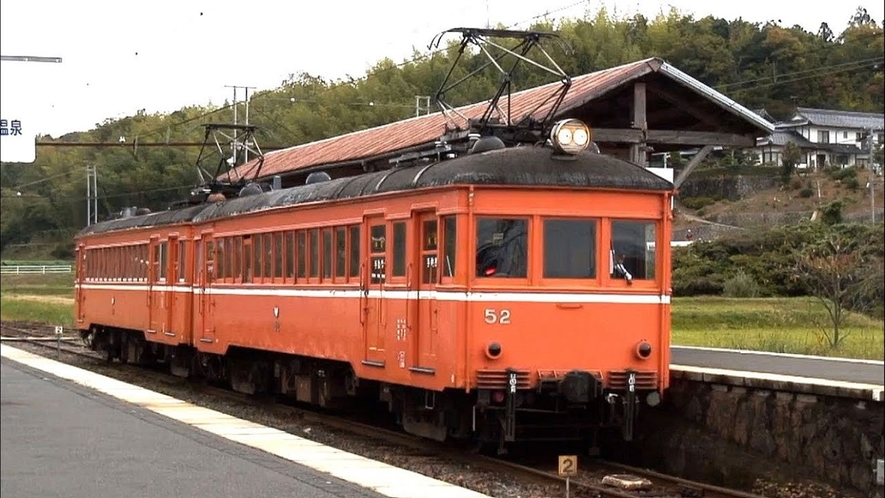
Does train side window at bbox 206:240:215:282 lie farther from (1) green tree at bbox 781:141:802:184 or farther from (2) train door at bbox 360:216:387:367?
(1) green tree at bbox 781:141:802:184

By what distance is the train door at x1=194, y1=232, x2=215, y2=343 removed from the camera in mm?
20531

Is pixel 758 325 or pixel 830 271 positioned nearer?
pixel 830 271

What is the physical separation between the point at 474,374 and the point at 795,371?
13.7 ft

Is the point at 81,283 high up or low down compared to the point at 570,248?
down

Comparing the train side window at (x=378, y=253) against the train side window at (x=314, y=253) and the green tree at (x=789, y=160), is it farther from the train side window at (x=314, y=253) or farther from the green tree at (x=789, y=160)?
the green tree at (x=789, y=160)

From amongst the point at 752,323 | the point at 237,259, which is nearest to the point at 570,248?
the point at 237,259

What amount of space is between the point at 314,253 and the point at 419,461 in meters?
3.52

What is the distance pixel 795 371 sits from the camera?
48.2 ft

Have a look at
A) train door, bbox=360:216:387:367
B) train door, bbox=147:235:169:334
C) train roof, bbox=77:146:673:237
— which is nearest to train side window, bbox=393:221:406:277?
train door, bbox=360:216:387:367

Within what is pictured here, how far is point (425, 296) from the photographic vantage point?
43.3 ft

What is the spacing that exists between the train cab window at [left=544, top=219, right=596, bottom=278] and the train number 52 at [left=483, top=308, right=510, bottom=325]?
0.62 meters

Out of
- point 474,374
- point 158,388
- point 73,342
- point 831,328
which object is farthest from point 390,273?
point 73,342

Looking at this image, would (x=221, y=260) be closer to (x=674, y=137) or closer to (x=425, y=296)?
(x=674, y=137)

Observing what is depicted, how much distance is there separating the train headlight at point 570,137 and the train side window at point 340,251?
9.77 ft
